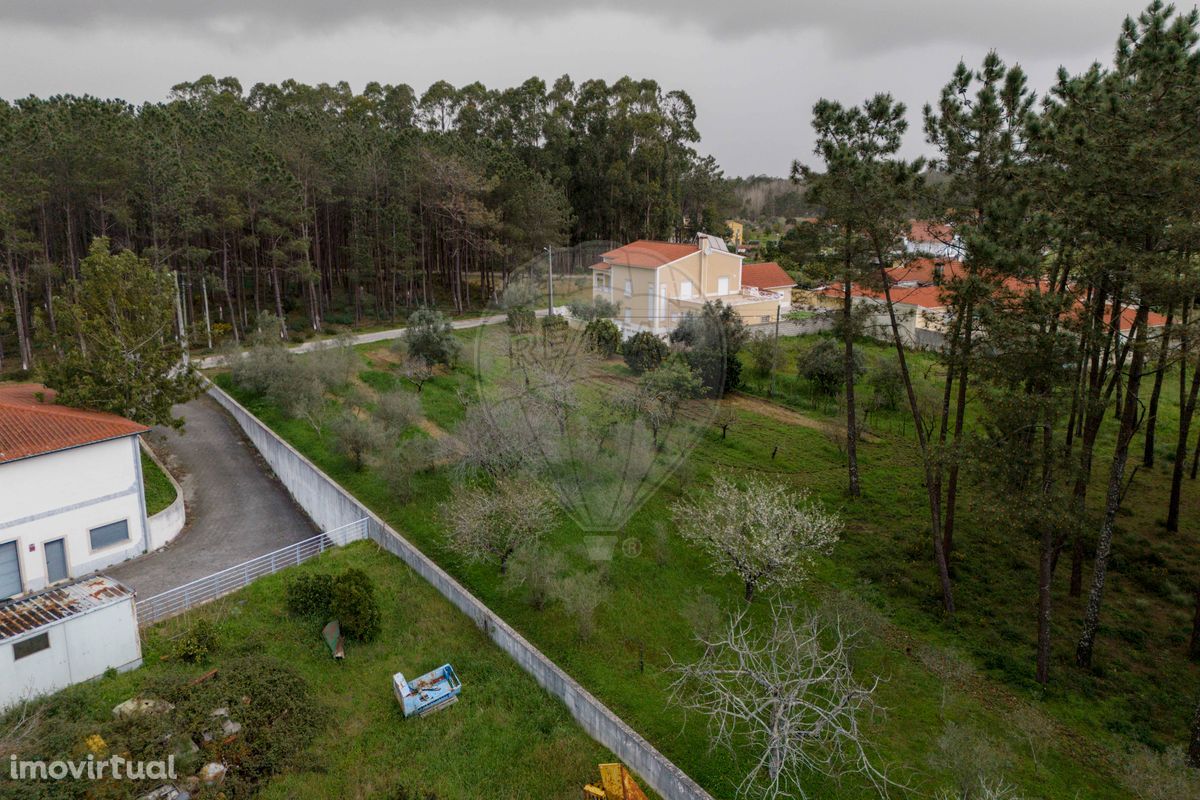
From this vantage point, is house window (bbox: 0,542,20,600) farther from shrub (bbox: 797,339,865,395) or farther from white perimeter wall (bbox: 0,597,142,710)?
shrub (bbox: 797,339,865,395)

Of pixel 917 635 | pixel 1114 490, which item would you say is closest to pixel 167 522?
pixel 917 635

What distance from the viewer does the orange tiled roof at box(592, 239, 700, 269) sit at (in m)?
45.7

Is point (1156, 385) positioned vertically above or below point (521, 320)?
below

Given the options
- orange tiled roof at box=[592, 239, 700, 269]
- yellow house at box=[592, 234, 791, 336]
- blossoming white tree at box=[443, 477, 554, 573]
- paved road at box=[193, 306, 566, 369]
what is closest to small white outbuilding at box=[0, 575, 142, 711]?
blossoming white tree at box=[443, 477, 554, 573]

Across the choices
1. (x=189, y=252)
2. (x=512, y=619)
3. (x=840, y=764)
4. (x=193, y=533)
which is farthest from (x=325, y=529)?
(x=189, y=252)

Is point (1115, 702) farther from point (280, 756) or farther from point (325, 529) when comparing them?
point (325, 529)

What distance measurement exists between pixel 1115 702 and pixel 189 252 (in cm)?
4345

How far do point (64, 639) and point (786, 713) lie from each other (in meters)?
14.0

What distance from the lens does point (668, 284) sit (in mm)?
46531

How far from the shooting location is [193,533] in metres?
22.0

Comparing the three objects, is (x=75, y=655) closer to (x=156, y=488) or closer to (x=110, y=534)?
(x=110, y=534)

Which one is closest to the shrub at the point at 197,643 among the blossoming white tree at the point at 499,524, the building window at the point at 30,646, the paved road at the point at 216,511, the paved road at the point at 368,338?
the building window at the point at 30,646

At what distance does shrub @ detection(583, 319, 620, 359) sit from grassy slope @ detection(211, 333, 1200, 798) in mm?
9895

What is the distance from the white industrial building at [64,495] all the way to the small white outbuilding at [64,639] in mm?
3655
